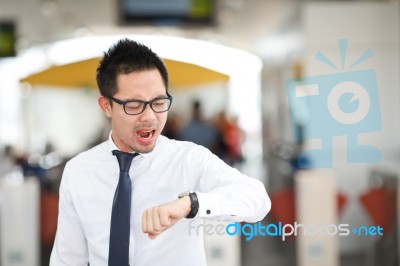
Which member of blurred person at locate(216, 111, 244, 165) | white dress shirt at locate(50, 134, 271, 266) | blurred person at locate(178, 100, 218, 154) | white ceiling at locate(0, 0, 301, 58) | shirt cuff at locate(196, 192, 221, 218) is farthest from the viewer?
white ceiling at locate(0, 0, 301, 58)

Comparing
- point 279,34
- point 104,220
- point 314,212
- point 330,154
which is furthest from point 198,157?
point 279,34

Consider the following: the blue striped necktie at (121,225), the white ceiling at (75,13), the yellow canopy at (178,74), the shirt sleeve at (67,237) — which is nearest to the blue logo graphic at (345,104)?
the yellow canopy at (178,74)

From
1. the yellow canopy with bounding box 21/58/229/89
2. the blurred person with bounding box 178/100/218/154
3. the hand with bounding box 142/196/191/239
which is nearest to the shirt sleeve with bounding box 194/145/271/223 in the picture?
the hand with bounding box 142/196/191/239

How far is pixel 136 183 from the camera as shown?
1.51 m

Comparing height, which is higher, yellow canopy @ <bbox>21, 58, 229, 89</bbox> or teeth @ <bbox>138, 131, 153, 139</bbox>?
yellow canopy @ <bbox>21, 58, 229, 89</bbox>

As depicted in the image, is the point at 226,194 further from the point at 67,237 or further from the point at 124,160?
the point at 67,237

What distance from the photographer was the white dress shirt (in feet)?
4.94

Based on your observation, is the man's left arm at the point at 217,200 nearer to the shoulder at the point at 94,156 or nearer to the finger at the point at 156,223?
the finger at the point at 156,223

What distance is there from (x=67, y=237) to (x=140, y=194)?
253mm

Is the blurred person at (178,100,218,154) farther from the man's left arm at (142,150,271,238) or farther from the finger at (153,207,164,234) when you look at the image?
the finger at (153,207,164,234)

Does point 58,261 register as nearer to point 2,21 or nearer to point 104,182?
point 104,182

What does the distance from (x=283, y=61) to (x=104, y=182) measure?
443 centimetres

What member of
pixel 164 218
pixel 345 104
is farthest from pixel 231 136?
pixel 164 218

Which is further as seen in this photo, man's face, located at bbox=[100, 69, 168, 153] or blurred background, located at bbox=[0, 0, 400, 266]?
blurred background, located at bbox=[0, 0, 400, 266]
